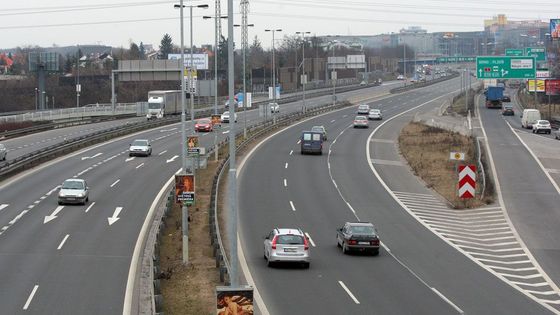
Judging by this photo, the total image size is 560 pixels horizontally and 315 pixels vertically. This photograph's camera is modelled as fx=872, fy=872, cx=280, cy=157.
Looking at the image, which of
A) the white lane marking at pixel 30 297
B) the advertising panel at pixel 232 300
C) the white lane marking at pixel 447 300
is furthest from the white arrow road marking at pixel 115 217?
the advertising panel at pixel 232 300

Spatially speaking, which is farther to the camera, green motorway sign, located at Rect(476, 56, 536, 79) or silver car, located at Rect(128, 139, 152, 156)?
green motorway sign, located at Rect(476, 56, 536, 79)

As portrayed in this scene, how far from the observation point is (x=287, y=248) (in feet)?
97.0

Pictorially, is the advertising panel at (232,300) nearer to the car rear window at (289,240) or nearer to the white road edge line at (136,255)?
the white road edge line at (136,255)

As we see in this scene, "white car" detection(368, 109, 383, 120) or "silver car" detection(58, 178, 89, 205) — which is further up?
"white car" detection(368, 109, 383, 120)

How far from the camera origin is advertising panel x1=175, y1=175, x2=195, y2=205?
3041 cm

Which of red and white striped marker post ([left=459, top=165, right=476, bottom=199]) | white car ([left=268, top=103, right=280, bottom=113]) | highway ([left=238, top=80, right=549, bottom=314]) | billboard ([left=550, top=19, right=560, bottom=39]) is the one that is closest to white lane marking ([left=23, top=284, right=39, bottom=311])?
highway ([left=238, top=80, right=549, bottom=314])

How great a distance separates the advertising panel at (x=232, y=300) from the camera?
607 inches

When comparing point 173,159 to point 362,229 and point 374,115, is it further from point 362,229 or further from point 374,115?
point 374,115

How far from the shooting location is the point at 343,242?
109 feet

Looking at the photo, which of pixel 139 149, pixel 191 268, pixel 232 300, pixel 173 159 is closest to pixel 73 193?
pixel 191 268

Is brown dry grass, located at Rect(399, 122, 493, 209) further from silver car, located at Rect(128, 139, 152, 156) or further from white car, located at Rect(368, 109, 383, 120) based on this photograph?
silver car, located at Rect(128, 139, 152, 156)

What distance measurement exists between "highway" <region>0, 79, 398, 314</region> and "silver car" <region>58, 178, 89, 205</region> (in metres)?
0.40

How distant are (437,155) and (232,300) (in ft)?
172

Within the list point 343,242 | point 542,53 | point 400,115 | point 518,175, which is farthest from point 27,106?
point 343,242
